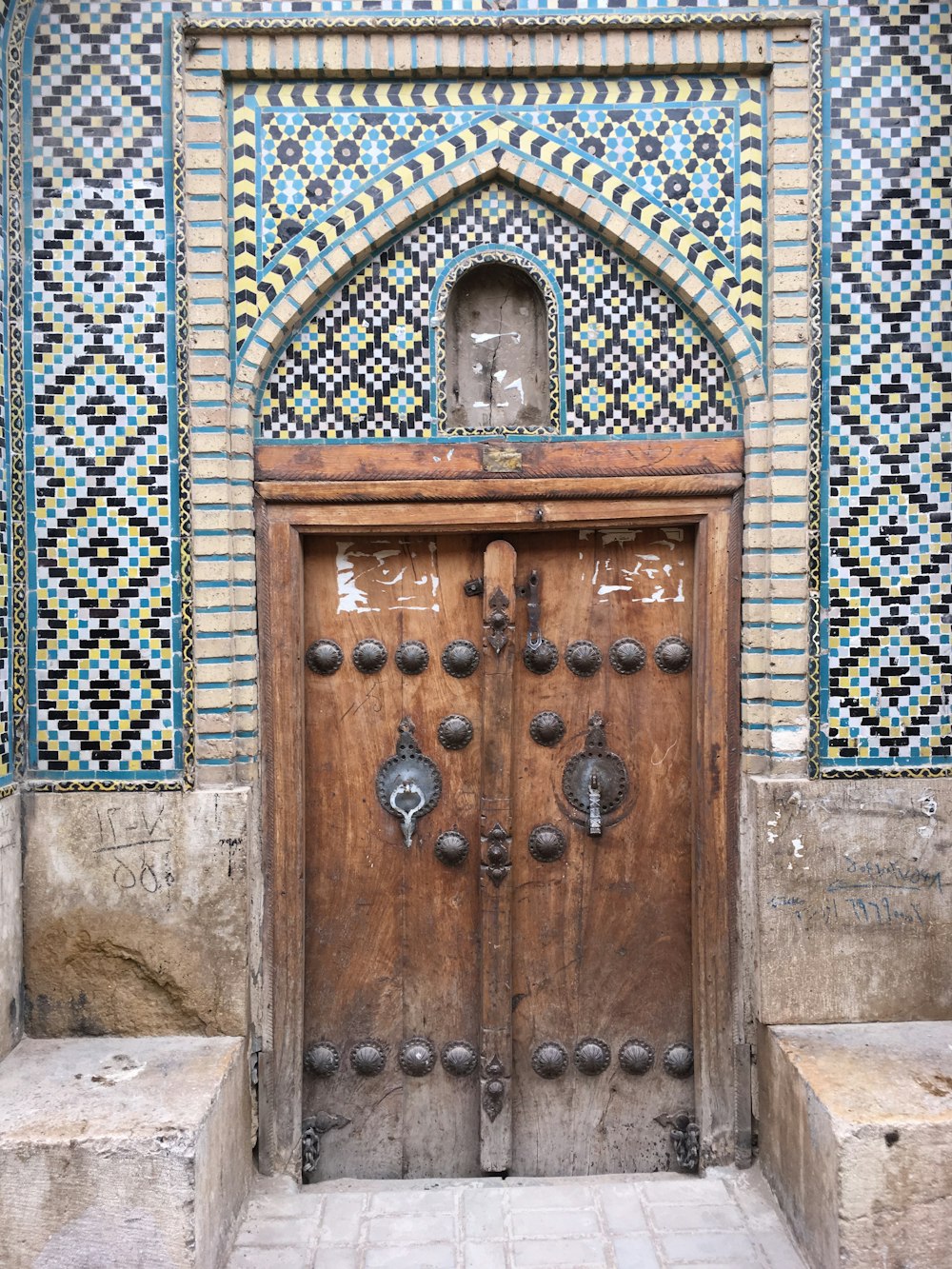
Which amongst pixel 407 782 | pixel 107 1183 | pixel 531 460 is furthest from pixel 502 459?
pixel 107 1183

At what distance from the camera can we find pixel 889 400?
3410 mm

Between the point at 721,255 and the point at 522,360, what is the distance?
75 centimetres

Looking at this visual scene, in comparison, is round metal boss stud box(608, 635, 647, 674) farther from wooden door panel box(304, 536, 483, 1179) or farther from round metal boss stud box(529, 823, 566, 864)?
round metal boss stud box(529, 823, 566, 864)

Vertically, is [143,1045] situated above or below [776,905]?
below

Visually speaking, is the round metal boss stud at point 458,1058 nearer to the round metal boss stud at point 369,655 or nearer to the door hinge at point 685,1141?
the door hinge at point 685,1141

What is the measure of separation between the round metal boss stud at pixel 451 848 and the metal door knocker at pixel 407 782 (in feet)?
0.35

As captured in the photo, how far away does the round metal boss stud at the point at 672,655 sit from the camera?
362 centimetres

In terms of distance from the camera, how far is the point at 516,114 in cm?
337

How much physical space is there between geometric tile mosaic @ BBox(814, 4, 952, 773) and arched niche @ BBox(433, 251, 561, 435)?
1.00 meters

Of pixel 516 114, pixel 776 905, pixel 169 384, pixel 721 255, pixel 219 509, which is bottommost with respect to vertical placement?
pixel 776 905

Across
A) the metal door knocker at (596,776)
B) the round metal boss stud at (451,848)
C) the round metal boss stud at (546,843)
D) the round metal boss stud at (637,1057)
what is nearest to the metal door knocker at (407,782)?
the round metal boss stud at (451,848)

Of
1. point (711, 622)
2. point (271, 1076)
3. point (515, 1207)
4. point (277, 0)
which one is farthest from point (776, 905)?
point (277, 0)

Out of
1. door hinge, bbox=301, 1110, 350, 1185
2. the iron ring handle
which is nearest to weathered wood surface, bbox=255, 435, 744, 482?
the iron ring handle

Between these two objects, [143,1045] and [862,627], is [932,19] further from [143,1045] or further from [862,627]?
[143,1045]
